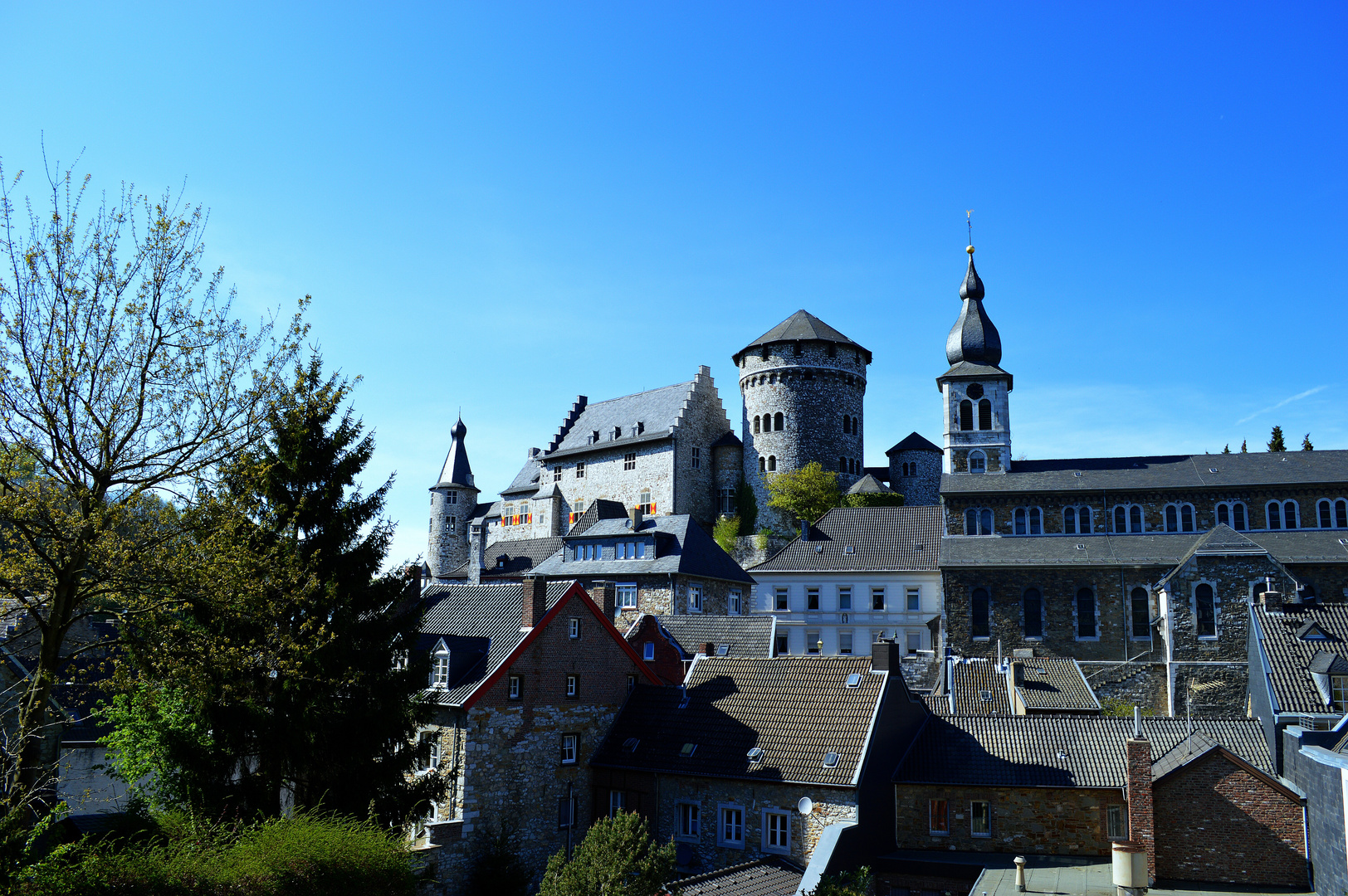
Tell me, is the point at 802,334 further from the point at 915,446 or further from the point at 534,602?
the point at 534,602

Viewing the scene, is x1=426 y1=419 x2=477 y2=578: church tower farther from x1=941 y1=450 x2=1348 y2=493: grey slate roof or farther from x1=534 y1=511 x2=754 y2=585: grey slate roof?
x1=941 y1=450 x2=1348 y2=493: grey slate roof

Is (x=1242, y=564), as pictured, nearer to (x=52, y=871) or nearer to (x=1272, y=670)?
(x=1272, y=670)

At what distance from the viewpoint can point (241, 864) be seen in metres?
12.7

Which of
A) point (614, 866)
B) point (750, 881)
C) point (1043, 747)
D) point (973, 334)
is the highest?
point (973, 334)

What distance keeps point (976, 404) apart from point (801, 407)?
1165 centimetres

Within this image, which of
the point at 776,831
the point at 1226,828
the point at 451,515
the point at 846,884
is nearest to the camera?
the point at 846,884

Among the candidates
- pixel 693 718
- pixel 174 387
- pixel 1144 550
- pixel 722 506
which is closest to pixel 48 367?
pixel 174 387

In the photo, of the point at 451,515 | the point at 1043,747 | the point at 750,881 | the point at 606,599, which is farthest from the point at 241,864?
the point at 451,515

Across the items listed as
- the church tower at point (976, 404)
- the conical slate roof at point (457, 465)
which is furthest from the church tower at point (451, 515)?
the church tower at point (976, 404)

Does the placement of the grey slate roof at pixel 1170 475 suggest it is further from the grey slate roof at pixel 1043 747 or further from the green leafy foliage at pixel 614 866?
the green leafy foliage at pixel 614 866

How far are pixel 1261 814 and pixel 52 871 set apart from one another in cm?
2337

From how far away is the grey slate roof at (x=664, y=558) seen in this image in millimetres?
49656

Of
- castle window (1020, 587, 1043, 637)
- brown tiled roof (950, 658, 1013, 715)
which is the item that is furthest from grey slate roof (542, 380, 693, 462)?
brown tiled roof (950, 658, 1013, 715)

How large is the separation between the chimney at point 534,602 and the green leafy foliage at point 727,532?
35415 mm
